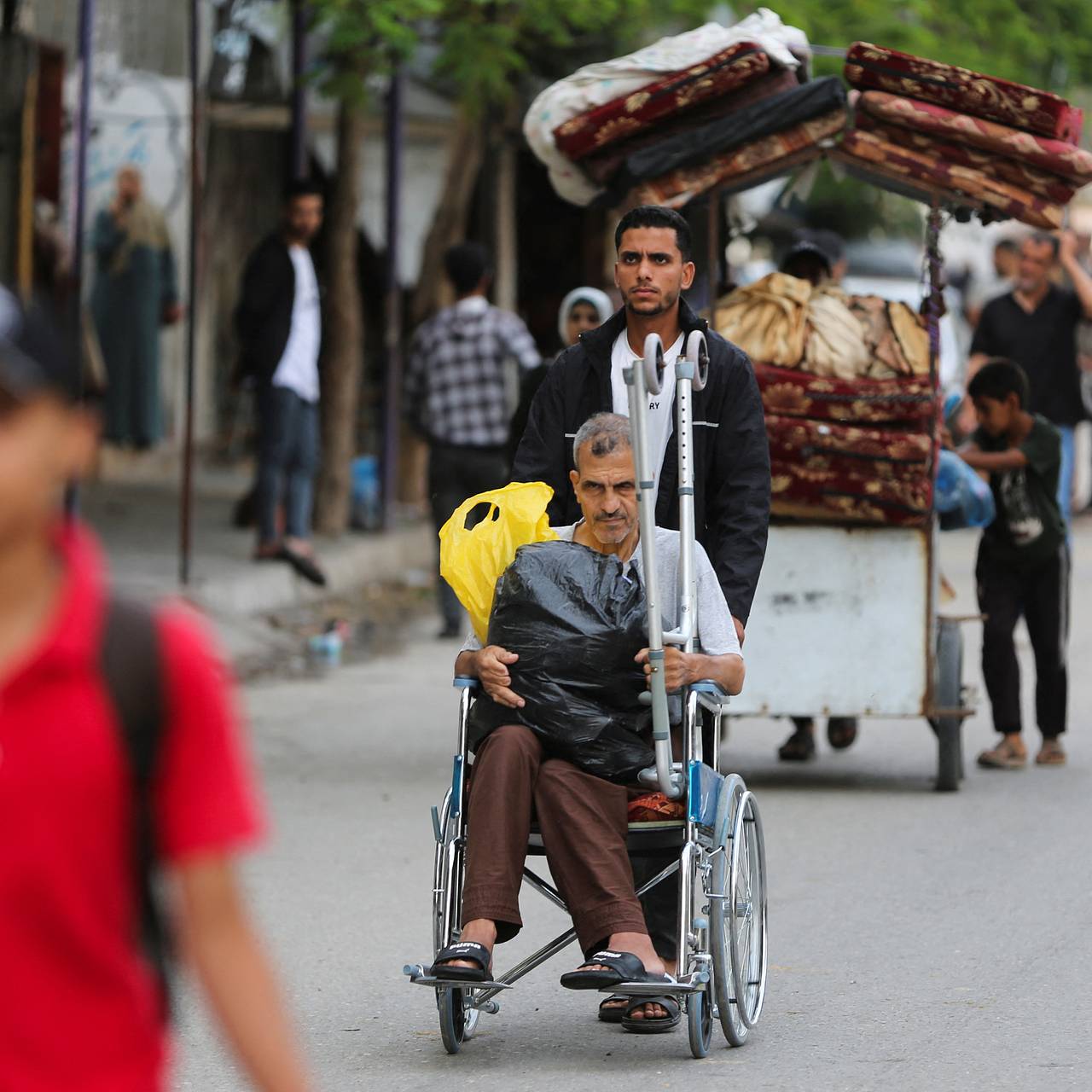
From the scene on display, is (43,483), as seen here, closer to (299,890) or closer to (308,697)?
(299,890)

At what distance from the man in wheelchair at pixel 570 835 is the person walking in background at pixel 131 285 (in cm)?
1129

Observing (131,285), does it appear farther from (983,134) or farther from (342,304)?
(983,134)

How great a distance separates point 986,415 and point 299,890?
3.64 metres

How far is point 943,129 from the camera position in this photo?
8117 mm

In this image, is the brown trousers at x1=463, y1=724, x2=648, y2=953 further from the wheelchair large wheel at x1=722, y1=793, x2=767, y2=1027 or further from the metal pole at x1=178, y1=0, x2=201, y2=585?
the metal pole at x1=178, y1=0, x2=201, y2=585

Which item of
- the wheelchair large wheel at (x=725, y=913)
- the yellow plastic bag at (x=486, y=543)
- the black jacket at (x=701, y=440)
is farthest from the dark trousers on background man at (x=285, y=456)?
the wheelchair large wheel at (x=725, y=913)

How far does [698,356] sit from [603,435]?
1.58 ft

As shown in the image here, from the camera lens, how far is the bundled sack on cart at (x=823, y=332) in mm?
8391

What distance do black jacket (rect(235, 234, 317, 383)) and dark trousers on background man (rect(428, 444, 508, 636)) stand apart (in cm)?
104

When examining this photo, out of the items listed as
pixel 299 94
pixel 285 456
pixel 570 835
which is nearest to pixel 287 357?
pixel 285 456

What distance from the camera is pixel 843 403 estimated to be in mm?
8352

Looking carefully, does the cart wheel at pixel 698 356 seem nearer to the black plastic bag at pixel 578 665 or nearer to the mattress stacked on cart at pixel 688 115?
the black plastic bag at pixel 578 665

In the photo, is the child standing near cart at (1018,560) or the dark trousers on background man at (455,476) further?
the dark trousers on background man at (455,476)

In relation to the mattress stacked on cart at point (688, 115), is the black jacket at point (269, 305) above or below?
below
